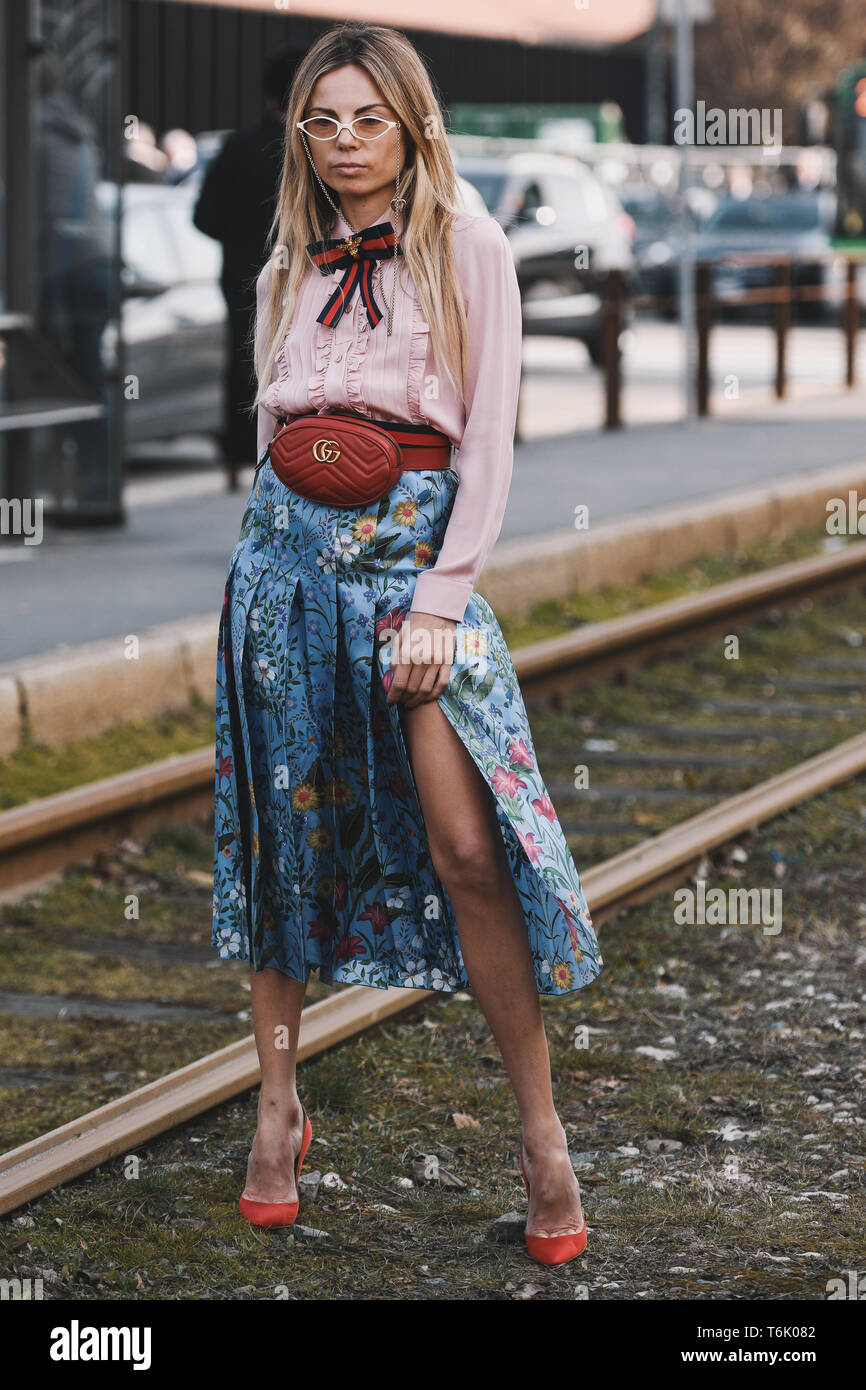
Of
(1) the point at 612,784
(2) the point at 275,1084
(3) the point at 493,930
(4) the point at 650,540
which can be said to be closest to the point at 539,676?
(1) the point at 612,784

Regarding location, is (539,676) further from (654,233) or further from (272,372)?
(654,233)

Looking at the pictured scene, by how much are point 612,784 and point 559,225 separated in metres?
15.2

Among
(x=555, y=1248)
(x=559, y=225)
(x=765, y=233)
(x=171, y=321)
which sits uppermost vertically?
(x=765, y=233)

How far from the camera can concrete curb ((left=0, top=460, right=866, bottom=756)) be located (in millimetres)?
6793

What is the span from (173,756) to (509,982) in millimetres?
3559

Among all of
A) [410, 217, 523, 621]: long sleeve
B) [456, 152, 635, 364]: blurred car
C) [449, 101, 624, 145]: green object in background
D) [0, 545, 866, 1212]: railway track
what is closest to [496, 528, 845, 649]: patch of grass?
[0, 545, 866, 1212]: railway track

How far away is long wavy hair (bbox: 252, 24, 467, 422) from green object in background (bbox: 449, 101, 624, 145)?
105ft

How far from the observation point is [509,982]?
3.34 meters

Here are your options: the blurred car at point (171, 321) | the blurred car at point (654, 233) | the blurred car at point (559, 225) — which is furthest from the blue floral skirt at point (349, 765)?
the blurred car at point (654, 233)

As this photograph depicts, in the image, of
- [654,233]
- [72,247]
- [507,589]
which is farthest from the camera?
[654,233]

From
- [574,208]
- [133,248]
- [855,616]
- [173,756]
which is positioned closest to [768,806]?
[173,756]

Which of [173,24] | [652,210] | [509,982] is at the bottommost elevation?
[509,982]

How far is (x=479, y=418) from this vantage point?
3.22m

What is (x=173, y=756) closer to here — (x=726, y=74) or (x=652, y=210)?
(x=652, y=210)
